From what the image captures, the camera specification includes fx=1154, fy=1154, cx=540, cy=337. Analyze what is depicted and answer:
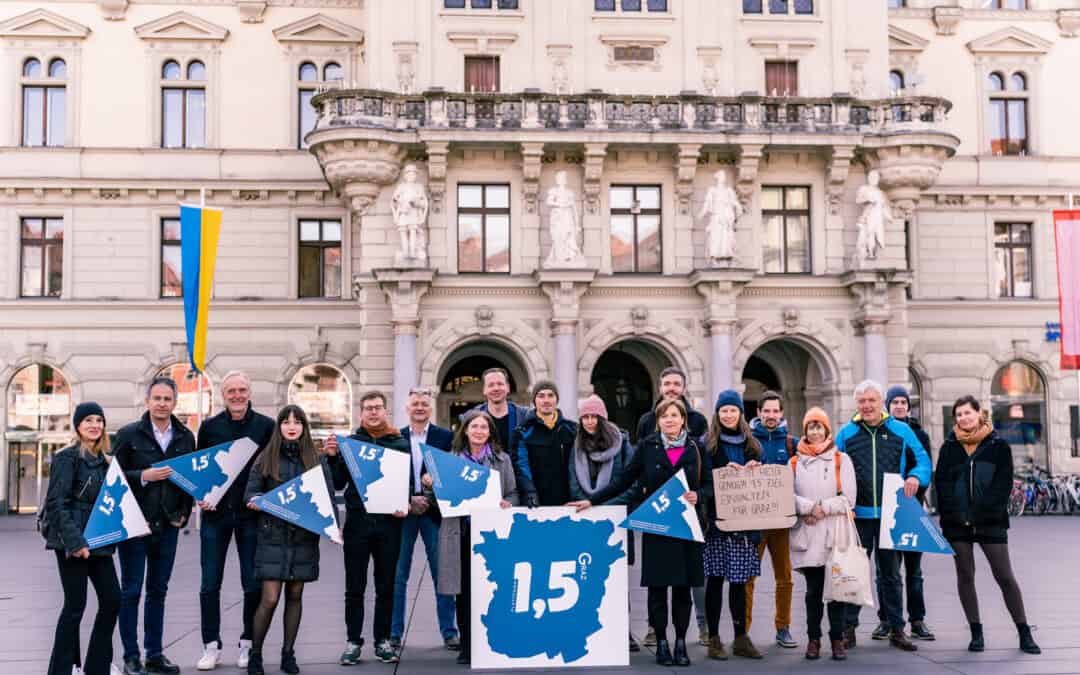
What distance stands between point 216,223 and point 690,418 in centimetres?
1289

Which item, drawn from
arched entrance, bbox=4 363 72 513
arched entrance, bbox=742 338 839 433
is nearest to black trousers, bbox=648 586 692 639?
arched entrance, bbox=742 338 839 433

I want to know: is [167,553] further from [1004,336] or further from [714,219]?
[1004,336]

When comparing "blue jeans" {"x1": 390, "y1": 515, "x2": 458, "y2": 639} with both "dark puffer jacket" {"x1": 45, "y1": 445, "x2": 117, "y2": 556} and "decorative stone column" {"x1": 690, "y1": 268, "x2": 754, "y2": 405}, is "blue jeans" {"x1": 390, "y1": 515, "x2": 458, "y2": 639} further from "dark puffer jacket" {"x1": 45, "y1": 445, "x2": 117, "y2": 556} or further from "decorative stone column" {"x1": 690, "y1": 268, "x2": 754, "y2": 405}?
"decorative stone column" {"x1": 690, "y1": 268, "x2": 754, "y2": 405}

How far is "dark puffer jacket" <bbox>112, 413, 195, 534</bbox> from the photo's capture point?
31.2ft

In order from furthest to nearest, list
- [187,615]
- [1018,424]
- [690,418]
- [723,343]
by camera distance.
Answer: [1018,424]
[723,343]
[187,615]
[690,418]

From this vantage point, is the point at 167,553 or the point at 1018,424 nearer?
the point at 167,553

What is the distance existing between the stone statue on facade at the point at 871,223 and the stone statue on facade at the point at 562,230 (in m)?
6.49

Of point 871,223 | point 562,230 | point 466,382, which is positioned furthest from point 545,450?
point 466,382

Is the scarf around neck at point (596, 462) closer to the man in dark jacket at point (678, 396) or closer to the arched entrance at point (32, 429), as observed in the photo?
the man in dark jacket at point (678, 396)

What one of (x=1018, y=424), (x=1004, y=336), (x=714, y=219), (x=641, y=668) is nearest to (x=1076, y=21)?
(x=1004, y=336)

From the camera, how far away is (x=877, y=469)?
34.6 feet

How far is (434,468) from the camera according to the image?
32.7ft

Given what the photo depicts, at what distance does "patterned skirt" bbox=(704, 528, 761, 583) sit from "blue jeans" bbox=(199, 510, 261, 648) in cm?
388

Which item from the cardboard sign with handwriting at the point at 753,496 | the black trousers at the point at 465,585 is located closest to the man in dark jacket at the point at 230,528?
the black trousers at the point at 465,585
